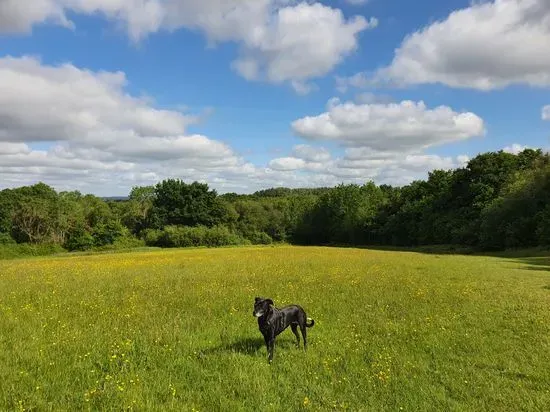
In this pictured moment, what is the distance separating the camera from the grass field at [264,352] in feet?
22.3

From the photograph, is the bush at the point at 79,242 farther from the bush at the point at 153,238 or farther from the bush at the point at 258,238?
the bush at the point at 258,238

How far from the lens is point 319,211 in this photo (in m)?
118

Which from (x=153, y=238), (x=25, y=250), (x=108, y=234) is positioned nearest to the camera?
(x=25, y=250)

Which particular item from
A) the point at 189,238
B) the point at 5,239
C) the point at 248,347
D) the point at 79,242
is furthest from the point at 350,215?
the point at 248,347

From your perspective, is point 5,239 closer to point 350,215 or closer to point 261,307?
point 350,215

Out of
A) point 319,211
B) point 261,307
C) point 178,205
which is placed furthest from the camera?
point 319,211

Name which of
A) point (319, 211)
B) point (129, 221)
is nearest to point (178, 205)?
point (129, 221)

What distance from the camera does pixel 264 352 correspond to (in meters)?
9.08

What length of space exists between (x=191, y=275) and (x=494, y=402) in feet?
57.4

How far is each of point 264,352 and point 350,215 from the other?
9712cm

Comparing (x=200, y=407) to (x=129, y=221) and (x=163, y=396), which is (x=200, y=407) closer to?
(x=163, y=396)

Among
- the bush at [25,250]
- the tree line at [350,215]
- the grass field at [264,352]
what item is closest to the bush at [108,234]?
the tree line at [350,215]

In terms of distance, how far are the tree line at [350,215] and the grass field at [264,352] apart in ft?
148

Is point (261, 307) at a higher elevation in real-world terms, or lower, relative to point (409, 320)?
higher
